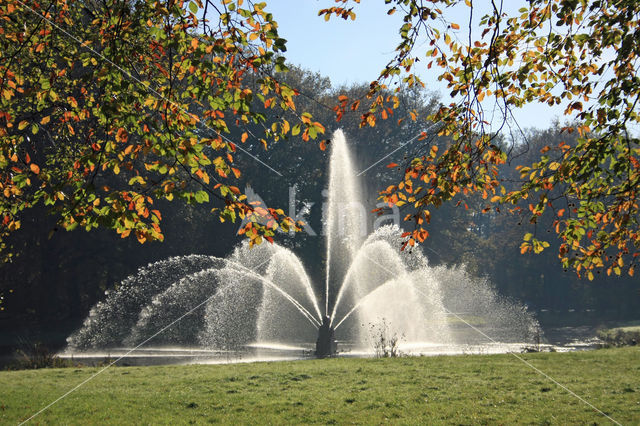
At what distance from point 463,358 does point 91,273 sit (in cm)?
2556

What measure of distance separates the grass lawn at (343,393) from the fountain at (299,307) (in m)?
5.75

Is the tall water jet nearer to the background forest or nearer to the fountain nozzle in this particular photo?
the background forest

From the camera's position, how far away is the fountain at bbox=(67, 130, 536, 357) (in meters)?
20.2

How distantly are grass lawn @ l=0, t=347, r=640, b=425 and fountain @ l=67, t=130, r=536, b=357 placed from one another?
5751 millimetres

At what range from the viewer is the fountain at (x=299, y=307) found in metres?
20.2

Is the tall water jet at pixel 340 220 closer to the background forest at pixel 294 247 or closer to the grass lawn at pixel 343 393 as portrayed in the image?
the background forest at pixel 294 247

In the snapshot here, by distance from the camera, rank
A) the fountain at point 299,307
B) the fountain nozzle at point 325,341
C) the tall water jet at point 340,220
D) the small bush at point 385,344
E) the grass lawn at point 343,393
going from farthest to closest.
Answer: the tall water jet at point 340,220 → the fountain at point 299,307 → the fountain nozzle at point 325,341 → the small bush at point 385,344 → the grass lawn at point 343,393

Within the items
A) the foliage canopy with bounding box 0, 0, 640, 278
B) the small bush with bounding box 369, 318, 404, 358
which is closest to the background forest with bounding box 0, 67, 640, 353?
the small bush with bounding box 369, 318, 404, 358

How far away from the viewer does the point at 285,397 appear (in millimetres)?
8578

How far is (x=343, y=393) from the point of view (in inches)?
344

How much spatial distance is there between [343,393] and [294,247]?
1091 inches

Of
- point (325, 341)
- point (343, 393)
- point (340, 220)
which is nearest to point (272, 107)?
point (343, 393)

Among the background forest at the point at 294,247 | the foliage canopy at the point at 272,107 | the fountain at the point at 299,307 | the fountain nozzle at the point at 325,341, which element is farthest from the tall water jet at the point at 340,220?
the foliage canopy at the point at 272,107

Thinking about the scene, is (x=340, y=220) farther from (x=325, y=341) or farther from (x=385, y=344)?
(x=325, y=341)
